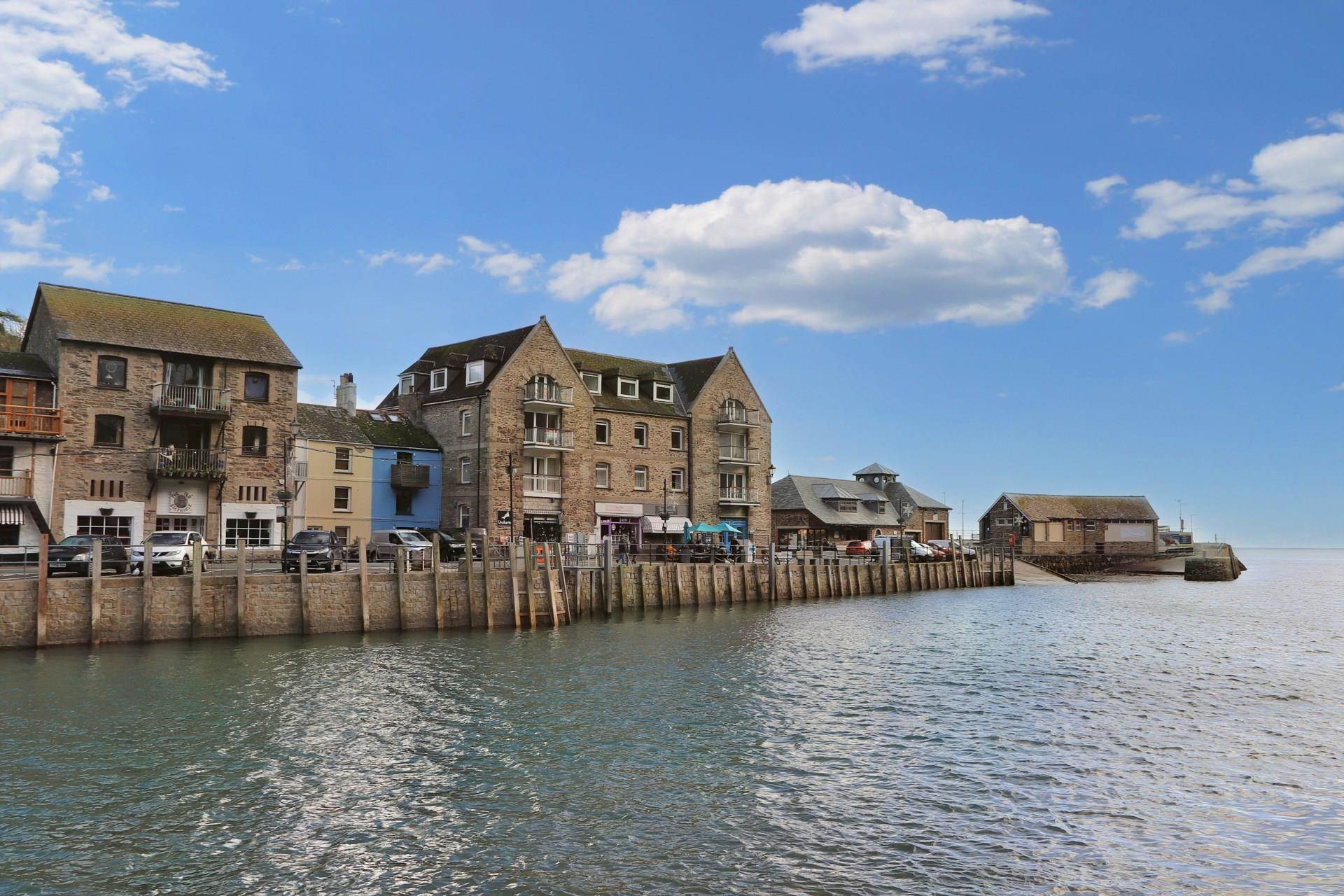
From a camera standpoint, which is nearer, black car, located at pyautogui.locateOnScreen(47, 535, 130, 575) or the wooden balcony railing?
black car, located at pyautogui.locateOnScreen(47, 535, 130, 575)

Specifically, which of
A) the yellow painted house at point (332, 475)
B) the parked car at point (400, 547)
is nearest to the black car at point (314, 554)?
the parked car at point (400, 547)

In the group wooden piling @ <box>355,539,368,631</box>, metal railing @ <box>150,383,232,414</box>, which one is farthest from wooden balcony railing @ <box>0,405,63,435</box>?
wooden piling @ <box>355,539,368,631</box>

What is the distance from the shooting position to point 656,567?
46.2 meters

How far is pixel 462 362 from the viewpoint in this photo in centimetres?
6259

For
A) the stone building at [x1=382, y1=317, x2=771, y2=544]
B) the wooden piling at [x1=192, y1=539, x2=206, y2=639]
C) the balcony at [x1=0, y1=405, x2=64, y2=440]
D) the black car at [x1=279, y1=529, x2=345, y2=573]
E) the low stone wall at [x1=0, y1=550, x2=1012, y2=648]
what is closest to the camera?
the low stone wall at [x1=0, y1=550, x2=1012, y2=648]

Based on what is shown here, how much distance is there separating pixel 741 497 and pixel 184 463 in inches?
1361

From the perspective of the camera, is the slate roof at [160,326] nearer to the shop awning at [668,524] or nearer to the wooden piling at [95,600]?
the wooden piling at [95,600]

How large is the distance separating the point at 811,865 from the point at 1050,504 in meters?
99.0

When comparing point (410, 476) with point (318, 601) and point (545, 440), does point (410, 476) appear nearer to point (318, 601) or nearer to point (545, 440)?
point (545, 440)

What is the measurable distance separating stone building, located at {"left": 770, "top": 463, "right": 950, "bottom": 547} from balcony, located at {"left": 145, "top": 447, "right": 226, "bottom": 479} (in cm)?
4601

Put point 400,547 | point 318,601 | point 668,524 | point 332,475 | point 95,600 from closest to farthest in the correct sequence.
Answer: point 95,600 → point 318,601 → point 400,547 → point 332,475 → point 668,524

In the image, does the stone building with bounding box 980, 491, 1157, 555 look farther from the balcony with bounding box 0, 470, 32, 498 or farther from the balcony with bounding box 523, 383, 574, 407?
the balcony with bounding box 0, 470, 32, 498

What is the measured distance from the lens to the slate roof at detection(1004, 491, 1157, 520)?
104m

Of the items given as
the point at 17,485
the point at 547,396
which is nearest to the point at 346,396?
the point at 547,396
